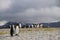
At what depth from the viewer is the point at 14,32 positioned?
3478 centimetres

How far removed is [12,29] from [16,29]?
2.91 feet

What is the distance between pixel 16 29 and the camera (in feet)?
116

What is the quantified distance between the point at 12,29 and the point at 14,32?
1.98 feet

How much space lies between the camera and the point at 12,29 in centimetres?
3478

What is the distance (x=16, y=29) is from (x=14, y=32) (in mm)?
838
